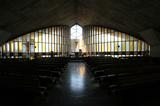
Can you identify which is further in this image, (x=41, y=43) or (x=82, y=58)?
(x=41, y=43)

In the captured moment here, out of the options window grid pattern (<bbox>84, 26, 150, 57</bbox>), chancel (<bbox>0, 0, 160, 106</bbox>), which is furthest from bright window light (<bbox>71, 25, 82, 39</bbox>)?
window grid pattern (<bbox>84, 26, 150, 57</bbox>)

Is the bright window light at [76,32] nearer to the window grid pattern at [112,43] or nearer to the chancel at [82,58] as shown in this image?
the chancel at [82,58]

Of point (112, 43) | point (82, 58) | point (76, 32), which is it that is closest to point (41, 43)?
point (82, 58)

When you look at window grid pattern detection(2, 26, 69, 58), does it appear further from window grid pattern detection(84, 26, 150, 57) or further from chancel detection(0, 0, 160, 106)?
window grid pattern detection(84, 26, 150, 57)

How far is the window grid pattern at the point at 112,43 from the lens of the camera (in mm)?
24650

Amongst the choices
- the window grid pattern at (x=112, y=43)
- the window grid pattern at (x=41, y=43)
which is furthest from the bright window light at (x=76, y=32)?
the window grid pattern at (x=41, y=43)

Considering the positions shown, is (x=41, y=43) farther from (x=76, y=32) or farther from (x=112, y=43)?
(x=76, y=32)

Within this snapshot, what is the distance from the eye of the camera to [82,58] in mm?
22109

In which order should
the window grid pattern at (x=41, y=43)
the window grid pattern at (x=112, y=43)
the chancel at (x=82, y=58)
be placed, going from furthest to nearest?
the window grid pattern at (x=112, y=43) → the window grid pattern at (x=41, y=43) → the chancel at (x=82, y=58)

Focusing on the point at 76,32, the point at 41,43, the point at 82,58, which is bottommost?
the point at 82,58

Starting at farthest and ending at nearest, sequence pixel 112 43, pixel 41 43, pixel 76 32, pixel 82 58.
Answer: pixel 76 32 < pixel 112 43 < pixel 41 43 < pixel 82 58

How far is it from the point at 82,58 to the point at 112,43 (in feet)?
24.8

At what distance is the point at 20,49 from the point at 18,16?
9814 millimetres

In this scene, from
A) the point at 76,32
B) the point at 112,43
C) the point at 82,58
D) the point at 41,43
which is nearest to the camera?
the point at 82,58
